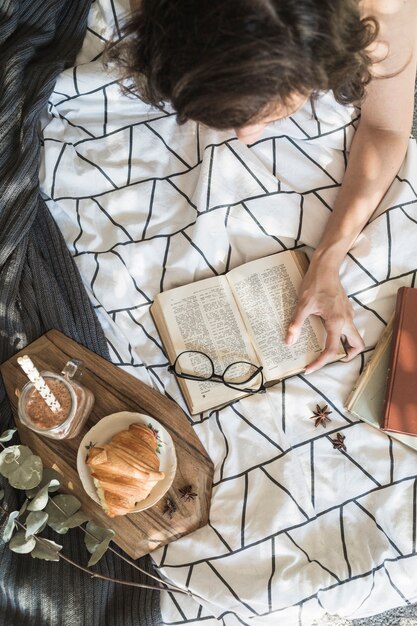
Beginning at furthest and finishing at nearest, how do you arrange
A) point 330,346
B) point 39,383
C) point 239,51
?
point 330,346
point 39,383
point 239,51

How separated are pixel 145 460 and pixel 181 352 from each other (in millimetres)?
178

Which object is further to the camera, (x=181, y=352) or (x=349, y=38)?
(x=181, y=352)

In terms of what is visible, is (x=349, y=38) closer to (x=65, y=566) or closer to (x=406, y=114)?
(x=406, y=114)

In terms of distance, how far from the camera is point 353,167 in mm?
933

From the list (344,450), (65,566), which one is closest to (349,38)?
(344,450)

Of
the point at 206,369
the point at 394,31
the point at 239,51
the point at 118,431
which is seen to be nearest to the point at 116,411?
the point at 118,431

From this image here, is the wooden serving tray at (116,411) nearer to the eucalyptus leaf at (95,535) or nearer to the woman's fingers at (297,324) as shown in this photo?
the eucalyptus leaf at (95,535)

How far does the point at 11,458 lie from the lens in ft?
2.69

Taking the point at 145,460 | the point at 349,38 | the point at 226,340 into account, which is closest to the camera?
the point at 349,38

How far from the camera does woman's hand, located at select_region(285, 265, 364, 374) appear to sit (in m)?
0.88

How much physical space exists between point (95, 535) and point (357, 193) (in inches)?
25.9

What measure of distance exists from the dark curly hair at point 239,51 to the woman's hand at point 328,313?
0.35 meters

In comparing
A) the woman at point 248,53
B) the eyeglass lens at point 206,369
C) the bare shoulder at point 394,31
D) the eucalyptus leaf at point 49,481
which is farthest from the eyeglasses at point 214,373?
the bare shoulder at point 394,31

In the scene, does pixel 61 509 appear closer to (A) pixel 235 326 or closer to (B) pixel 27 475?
(B) pixel 27 475
